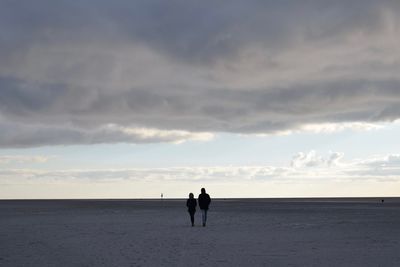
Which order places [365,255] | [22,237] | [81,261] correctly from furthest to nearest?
[22,237], [365,255], [81,261]

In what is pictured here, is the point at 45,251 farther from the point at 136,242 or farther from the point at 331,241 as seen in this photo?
the point at 331,241

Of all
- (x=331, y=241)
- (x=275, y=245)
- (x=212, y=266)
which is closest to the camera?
(x=212, y=266)

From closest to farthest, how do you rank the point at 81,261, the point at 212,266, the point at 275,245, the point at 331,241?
the point at 212,266 < the point at 81,261 < the point at 275,245 < the point at 331,241

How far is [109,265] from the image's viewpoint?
16.4 m

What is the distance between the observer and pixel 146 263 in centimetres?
1667

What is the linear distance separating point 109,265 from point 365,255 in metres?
8.15

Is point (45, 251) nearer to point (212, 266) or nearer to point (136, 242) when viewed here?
point (136, 242)

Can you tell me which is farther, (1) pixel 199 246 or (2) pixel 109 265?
(1) pixel 199 246

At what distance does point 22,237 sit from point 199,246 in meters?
9.80

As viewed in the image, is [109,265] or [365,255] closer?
[109,265]

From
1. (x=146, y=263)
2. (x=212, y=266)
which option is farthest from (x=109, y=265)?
(x=212, y=266)

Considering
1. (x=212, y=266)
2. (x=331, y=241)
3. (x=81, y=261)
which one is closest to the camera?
(x=212, y=266)

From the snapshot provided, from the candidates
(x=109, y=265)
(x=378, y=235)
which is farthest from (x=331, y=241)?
(x=109, y=265)

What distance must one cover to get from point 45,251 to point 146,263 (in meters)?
5.36
